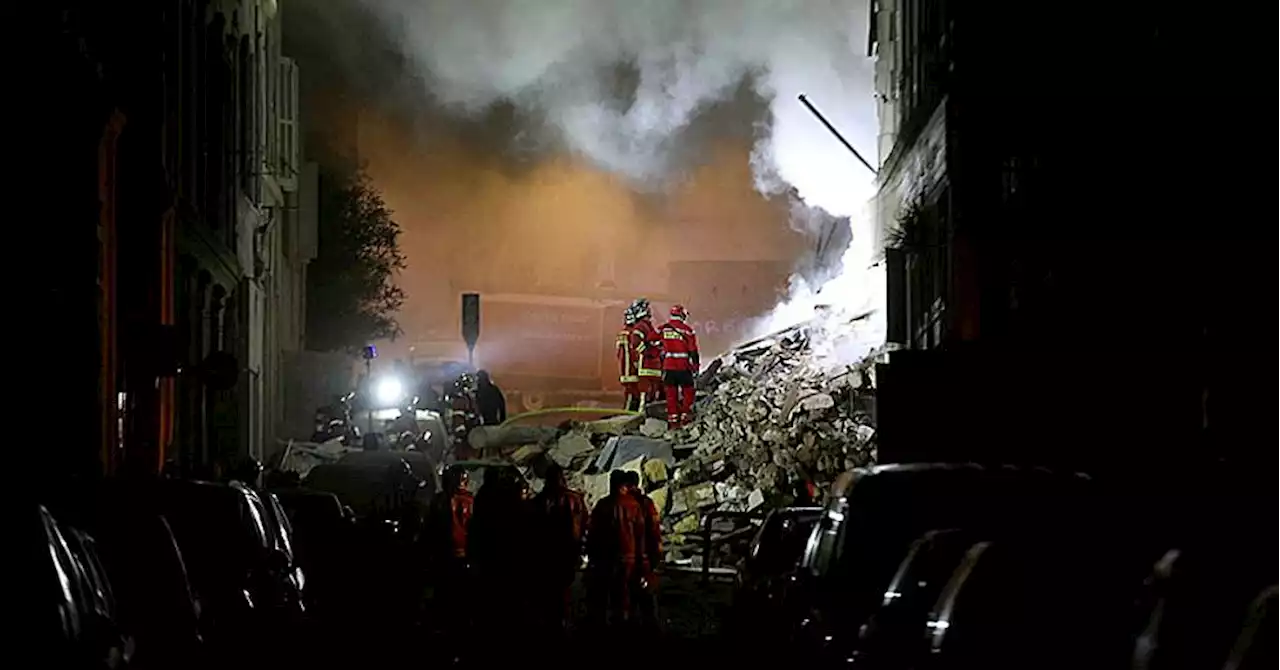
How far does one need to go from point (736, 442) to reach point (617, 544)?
11.4 metres

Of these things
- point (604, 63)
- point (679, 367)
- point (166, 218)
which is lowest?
point (679, 367)

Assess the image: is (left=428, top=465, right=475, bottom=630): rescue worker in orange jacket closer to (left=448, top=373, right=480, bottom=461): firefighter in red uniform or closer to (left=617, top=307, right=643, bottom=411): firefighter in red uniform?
(left=617, top=307, right=643, bottom=411): firefighter in red uniform

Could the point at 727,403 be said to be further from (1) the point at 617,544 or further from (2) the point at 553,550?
(2) the point at 553,550

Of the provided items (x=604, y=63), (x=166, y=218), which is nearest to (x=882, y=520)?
(x=166, y=218)

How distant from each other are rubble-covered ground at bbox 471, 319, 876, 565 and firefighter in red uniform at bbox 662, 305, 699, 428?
0.34 metres

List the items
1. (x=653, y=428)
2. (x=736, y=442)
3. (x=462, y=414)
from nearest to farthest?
(x=736, y=442) < (x=653, y=428) < (x=462, y=414)

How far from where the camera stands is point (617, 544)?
49.1 feet

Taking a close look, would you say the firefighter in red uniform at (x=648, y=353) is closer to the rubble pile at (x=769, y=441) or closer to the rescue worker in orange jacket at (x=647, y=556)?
the rubble pile at (x=769, y=441)

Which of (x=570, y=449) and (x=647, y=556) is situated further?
(x=570, y=449)

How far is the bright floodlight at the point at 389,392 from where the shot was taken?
33.9m

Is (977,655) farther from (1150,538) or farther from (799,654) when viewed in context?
(799,654)

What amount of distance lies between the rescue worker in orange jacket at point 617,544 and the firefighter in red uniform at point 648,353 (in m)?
14.0

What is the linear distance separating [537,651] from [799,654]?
451cm

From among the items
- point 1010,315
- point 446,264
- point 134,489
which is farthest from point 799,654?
point 446,264
